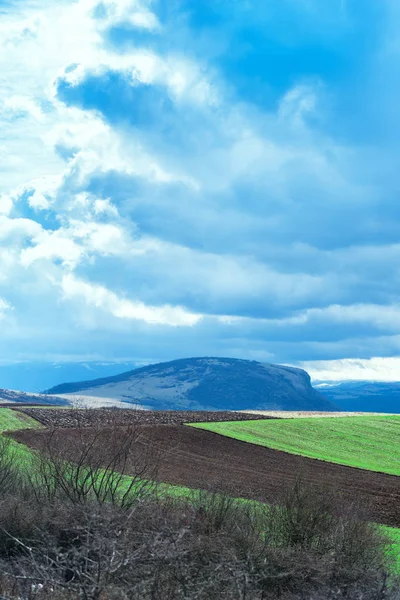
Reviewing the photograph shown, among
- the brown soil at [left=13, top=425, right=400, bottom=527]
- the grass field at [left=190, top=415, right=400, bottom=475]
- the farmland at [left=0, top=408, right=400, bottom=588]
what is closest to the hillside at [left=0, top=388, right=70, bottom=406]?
the farmland at [left=0, top=408, right=400, bottom=588]

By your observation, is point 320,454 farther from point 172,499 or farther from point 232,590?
point 232,590

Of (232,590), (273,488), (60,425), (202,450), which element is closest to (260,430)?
(202,450)

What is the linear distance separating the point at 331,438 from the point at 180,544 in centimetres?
6003

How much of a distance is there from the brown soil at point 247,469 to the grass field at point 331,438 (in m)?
3.45

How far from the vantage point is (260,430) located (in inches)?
2945

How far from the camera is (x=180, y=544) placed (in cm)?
1714

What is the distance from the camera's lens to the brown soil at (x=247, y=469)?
41.3 meters

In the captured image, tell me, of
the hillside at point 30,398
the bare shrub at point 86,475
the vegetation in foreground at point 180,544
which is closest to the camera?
the vegetation in foreground at point 180,544

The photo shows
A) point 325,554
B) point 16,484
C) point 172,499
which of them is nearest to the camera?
point 325,554

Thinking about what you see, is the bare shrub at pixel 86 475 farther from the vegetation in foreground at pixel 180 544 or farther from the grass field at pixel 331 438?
the grass field at pixel 331 438

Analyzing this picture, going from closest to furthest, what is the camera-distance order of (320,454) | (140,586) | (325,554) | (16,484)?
(140,586) < (325,554) < (16,484) < (320,454)

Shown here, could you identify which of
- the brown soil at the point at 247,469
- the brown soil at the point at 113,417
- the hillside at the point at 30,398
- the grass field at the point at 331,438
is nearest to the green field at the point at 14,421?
the brown soil at the point at 113,417

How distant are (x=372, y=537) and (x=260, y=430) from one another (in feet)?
175

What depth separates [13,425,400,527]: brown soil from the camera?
41.3m
